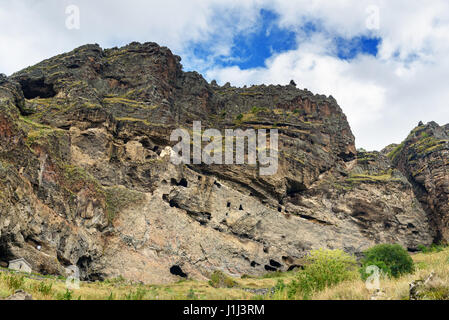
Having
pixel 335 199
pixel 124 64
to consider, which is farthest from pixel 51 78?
pixel 335 199

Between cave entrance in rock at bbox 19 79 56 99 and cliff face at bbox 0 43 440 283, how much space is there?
194 millimetres

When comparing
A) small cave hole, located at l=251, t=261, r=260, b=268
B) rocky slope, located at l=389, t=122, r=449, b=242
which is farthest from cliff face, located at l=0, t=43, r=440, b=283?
rocky slope, located at l=389, t=122, r=449, b=242

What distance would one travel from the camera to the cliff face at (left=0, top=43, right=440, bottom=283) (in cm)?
3294

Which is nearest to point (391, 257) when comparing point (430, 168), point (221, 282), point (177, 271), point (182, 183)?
point (221, 282)

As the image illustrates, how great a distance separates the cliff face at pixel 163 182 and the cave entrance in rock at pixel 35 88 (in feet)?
0.64

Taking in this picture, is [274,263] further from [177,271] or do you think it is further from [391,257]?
[177,271]

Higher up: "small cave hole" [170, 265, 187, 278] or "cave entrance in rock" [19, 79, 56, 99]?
"cave entrance in rock" [19, 79, 56, 99]

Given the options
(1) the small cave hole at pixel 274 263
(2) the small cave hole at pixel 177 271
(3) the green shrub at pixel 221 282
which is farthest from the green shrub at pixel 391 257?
(2) the small cave hole at pixel 177 271

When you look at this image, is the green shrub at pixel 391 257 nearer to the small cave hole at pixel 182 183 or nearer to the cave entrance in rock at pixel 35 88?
the small cave hole at pixel 182 183

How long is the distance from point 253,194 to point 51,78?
130ft

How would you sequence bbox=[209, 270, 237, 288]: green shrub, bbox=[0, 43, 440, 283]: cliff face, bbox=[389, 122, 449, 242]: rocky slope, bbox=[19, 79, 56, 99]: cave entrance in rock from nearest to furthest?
bbox=[0, 43, 440, 283]: cliff face, bbox=[209, 270, 237, 288]: green shrub, bbox=[19, 79, 56, 99]: cave entrance in rock, bbox=[389, 122, 449, 242]: rocky slope

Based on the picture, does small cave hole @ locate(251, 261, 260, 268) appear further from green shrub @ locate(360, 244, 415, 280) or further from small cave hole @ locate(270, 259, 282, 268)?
green shrub @ locate(360, 244, 415, 280)

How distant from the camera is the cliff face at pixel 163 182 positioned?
3294 centimetres
